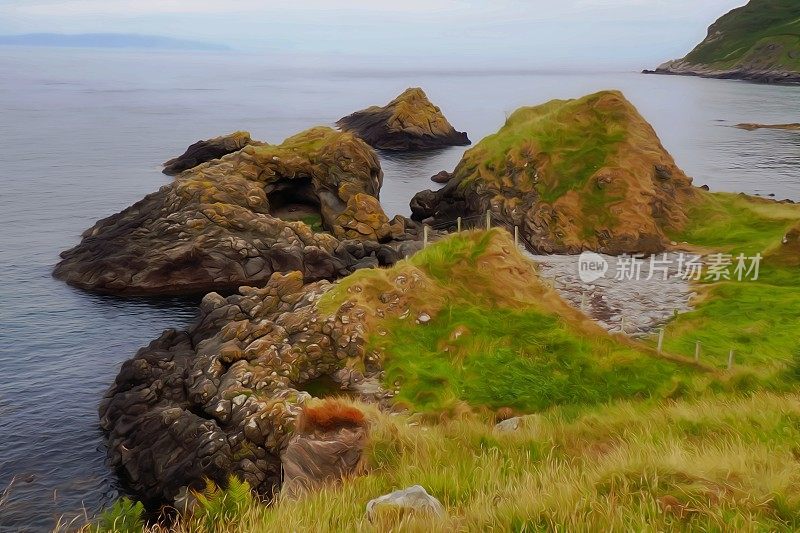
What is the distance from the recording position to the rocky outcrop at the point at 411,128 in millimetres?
113125

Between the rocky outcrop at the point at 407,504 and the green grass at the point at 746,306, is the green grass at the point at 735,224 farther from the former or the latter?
the rocky outcrop at the point at 407,504

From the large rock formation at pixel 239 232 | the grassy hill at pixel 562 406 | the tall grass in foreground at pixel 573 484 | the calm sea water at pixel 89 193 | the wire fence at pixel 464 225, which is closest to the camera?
the tall grass in foreground at pixel 573 484

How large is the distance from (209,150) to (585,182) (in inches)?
2077

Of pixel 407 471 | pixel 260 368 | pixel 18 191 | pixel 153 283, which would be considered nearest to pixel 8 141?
pixel 18 191

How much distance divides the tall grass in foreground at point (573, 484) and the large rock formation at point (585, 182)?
33.3 metres

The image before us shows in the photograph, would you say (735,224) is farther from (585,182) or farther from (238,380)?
(238,380)

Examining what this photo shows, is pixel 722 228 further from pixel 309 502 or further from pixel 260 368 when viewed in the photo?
pixel 309 502

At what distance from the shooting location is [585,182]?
4534cm

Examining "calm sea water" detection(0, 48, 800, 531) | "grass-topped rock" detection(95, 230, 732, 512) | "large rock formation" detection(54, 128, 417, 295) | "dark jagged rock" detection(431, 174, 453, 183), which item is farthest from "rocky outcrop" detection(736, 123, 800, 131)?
"grass-topped rock" detection(95, 230, 732, 512)

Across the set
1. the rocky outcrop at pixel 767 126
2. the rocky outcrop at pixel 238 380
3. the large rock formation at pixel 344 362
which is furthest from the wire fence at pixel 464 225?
the rocky outcrop at pixel 767 126

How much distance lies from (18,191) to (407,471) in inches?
3041

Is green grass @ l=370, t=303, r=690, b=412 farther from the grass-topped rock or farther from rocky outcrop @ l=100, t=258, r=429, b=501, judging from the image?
rocky outcrop @ l=100, t=258, r=429, b=501

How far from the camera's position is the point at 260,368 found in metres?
23.7

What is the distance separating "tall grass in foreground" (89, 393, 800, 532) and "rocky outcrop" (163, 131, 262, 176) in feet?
233
